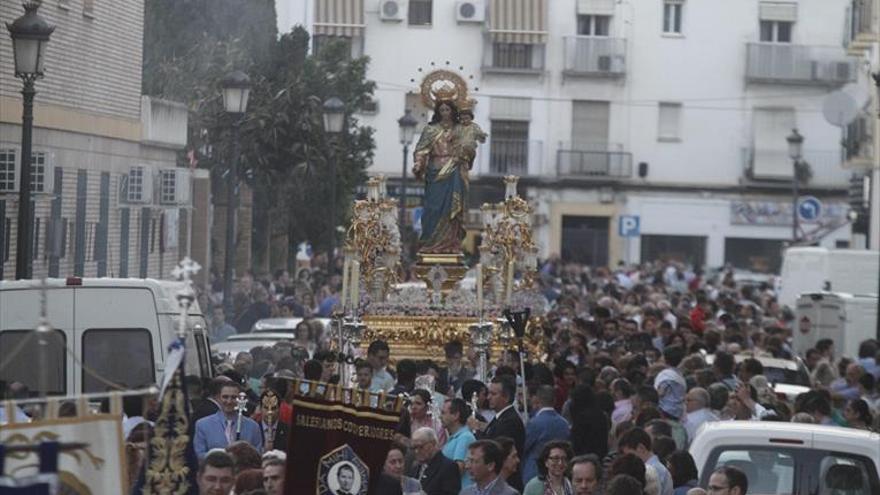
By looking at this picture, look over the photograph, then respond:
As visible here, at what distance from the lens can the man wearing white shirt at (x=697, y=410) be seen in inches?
686

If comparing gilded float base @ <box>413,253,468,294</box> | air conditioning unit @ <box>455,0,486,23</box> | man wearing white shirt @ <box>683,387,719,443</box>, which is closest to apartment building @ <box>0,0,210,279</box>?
gilded float base @ <box>413,253,468,294</box>

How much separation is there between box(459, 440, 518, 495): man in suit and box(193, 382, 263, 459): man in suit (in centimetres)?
228

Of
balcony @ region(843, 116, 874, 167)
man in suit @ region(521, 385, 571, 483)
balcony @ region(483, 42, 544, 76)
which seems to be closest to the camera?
man in suit @ region(521, 385, 571, 483)

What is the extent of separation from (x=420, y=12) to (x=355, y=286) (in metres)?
35.5

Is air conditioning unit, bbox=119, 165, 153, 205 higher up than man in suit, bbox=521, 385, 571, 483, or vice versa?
air conditioning unit, bbox=119, 165, 153, 205

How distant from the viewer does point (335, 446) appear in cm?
1116

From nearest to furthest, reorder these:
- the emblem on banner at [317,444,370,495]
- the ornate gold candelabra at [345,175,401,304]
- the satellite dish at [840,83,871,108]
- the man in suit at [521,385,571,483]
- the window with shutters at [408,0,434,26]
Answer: the emblem on banner at [317,444,370,495] < the man in suit at [521,385,571,483] < the ornate gold candelabra at [345,175,401,304] < the satellite dish at [840,83,871,108] < the window with shutters at [408,0,434,26]

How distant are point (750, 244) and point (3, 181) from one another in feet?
139

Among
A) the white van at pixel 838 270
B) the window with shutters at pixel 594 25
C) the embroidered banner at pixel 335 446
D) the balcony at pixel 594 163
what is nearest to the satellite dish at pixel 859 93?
the balcony at pixel 594 163

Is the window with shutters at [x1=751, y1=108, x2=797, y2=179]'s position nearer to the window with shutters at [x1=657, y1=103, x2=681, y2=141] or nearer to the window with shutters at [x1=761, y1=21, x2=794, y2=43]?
the window with shutters at [x1=761, y1=21, x2=794, y2=43]

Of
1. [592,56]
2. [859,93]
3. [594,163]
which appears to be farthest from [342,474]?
[592,56]

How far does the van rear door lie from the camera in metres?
18.3

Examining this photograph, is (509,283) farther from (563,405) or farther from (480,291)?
(563,405)

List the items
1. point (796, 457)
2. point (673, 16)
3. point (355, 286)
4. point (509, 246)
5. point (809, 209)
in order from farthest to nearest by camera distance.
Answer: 1. point (673, 16)
2. point (809, 209)
3. point (509, 246)
4. point (355, 286)
5. point (796, 457)
